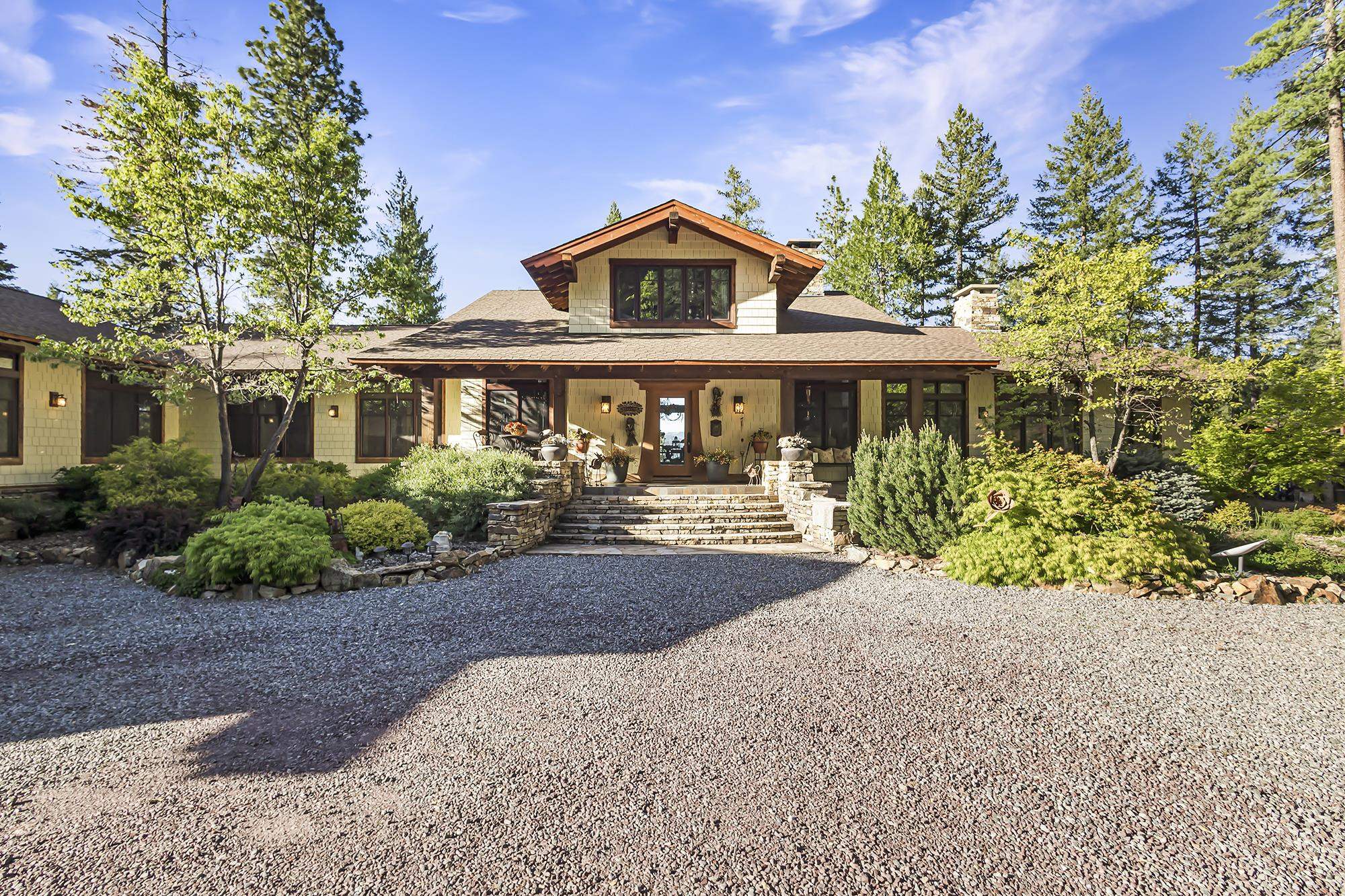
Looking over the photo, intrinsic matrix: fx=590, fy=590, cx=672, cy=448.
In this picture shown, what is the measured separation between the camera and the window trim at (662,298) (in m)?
13.5

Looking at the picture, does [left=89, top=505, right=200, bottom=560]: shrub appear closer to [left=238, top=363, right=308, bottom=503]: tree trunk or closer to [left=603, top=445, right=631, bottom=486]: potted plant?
[left=238, top=363, right=308, bottom=503]: tree trunk

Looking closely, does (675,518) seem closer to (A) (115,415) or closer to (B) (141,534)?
(B) (141,534)

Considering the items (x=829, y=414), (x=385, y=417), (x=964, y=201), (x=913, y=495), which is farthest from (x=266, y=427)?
(x=964, y=201)

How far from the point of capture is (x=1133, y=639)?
5.18m

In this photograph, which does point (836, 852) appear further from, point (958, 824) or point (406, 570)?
point (406, 570)

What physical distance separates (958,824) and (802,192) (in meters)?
27.1

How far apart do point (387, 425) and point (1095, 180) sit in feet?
92.5

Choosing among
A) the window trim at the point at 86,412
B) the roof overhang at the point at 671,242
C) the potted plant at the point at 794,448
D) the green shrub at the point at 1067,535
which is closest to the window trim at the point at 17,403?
the window trim at the point at 86,412

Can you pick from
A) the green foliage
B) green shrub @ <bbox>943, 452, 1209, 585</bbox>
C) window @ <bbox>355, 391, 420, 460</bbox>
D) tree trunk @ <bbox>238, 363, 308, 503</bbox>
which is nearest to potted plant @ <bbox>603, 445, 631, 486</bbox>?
window @ <bbox>355, 391, 420, 460</bbox>

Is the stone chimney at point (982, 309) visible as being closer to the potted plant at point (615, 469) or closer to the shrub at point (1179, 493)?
the shrub at point (1179, 493)

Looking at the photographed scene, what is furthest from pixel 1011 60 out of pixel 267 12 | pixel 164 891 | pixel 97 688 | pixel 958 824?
pixel 267 12

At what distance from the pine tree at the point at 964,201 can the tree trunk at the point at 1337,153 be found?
33.2 feet

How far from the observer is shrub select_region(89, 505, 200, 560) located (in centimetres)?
789

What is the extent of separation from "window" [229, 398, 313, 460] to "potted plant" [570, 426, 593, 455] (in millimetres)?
6562
